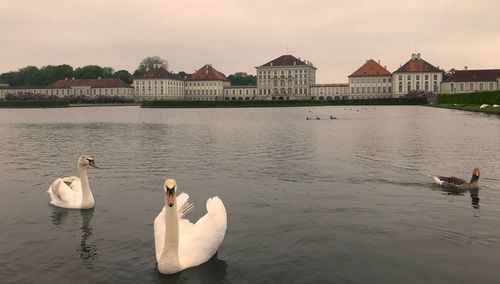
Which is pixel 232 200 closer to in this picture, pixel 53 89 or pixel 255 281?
pixel 255 281

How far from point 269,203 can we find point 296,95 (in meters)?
177

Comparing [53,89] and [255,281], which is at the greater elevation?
[53,89]

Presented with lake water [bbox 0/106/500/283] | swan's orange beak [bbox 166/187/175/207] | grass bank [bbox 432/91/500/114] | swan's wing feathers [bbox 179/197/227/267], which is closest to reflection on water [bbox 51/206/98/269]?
lake water [bbox 0/106/500/283]

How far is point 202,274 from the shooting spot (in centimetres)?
823

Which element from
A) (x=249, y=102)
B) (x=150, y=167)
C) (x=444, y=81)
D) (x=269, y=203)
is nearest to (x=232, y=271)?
(x=269, y=203)

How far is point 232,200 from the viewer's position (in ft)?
45.2

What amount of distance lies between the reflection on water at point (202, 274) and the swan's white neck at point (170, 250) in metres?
0.11

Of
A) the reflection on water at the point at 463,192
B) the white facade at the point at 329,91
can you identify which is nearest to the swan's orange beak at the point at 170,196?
the reflection on water at the point at 463,192

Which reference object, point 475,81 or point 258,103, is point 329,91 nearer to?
point 475,81

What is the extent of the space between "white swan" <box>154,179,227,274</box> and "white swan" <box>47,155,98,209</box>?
4213 mm

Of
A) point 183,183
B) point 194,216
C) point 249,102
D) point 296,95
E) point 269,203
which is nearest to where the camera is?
point 194,216

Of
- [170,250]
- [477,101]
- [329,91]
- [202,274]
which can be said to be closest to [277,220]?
[202,274]

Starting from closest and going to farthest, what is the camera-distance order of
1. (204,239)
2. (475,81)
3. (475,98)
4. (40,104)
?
1. (204,239)
2. (475,98)
3. (40,104)
4. (475,81)

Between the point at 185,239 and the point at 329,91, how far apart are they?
179797 millimetres
